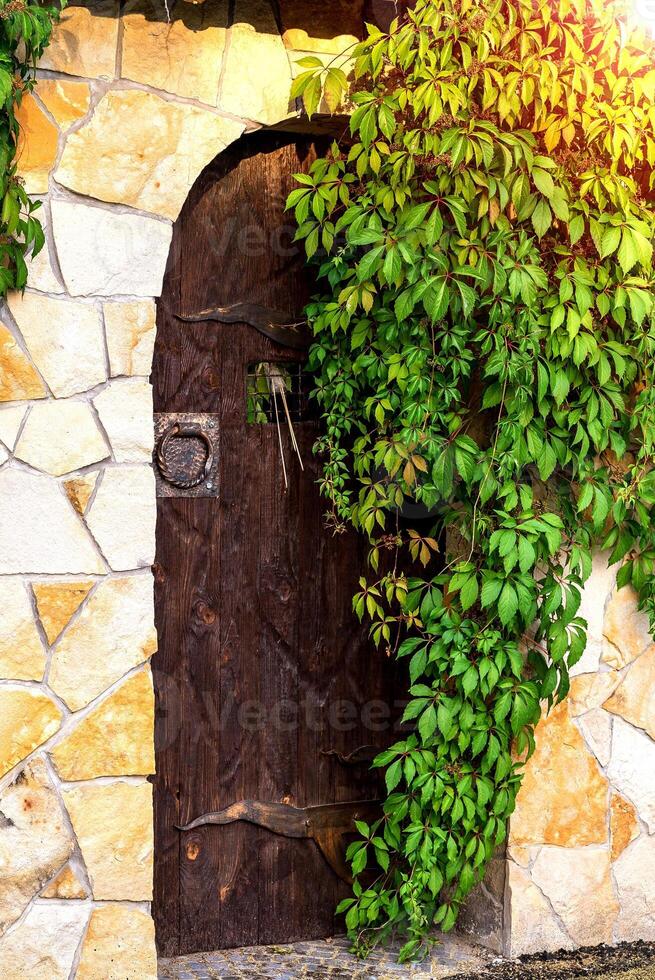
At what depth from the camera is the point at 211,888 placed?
321 centimetres

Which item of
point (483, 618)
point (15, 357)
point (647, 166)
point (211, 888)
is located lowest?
point (211, 888)

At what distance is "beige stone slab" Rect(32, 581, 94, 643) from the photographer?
2.72 meters

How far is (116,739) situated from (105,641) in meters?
0.26

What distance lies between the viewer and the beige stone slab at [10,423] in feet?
8.81

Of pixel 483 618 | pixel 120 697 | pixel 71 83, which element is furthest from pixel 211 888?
pixel 71 83

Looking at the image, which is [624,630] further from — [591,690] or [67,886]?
[67,886]

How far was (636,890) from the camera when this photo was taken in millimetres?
3324

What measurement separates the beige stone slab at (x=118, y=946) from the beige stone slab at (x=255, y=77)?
2.16 meters

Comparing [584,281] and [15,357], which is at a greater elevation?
[584,281]

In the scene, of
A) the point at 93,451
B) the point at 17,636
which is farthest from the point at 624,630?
the point at 17,636

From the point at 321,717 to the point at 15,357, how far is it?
1452mm

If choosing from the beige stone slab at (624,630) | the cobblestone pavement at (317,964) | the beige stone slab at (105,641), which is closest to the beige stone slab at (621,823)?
the beige stone slab at (624,630)

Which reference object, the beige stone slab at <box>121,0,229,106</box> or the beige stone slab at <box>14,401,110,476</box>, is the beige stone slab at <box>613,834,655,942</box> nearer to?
the beige stone slab at <box>14,401,110,476</box>

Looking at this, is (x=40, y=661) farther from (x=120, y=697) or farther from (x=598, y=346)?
(x=598, y=346)
